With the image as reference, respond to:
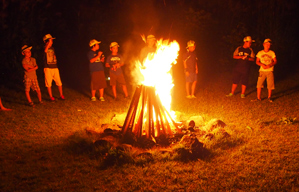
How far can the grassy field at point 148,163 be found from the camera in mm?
4250

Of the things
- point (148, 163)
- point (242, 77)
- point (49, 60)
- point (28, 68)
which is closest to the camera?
point (148, 163)

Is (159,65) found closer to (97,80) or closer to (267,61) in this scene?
(97,80)

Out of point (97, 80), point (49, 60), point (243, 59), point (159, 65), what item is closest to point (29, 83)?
point (49, 60)

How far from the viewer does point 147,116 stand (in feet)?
19.9

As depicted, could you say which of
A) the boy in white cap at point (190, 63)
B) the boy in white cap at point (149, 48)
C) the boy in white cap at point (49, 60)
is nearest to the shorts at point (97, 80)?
the boy in white cap at point (49, 60)

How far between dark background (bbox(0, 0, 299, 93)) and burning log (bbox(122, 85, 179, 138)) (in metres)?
6.82

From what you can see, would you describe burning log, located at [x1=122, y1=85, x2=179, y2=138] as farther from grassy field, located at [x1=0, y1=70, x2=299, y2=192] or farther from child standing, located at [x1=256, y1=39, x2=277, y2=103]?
child standing, located at [x1=256, y1=39, x2=277, y2=103]

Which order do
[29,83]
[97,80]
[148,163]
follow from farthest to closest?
[97,80] < [29,83] < [148,163]

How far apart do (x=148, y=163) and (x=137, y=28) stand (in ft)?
39.2

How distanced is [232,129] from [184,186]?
294 centimetres

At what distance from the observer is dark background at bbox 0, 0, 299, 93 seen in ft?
40.3

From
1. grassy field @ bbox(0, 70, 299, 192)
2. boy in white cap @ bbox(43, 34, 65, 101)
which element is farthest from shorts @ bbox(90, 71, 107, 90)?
boy in white cap @ bbox(43, 34, 65, 101)

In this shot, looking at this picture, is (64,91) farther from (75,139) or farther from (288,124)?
(288,124)

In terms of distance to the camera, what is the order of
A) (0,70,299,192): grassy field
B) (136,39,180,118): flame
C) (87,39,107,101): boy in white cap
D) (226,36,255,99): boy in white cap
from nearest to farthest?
(0,70,299,192): grassy field → (136,39,180,118): flame → (87,39,107,101): boy in white cap → (226,36,255,99): boy in white cap
